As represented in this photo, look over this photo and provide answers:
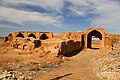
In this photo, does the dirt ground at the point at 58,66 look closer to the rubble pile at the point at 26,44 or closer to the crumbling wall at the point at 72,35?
the rubble pile at the point at 26,44

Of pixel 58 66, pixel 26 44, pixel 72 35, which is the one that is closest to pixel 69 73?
pixel 58 66

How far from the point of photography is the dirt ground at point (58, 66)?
13.0 metres

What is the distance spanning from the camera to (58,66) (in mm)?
17547

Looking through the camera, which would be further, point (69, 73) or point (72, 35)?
point (72, 35)

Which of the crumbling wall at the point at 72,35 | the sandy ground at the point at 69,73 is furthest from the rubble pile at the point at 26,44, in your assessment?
the sandy ground at the point at 69,73

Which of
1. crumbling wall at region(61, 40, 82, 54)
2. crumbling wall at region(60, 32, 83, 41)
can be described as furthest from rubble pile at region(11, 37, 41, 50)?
crumbling wall at region(60, 32, 83, 41)

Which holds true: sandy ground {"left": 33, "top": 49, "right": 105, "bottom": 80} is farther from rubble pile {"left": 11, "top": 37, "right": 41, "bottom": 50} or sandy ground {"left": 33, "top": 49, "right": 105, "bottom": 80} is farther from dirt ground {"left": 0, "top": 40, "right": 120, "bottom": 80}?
rubble pile {"left": 11, "top": 37, "right": 41, "bottom": 50}

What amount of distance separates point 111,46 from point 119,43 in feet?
5.74

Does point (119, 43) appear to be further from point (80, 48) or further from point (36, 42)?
point (36, 42)

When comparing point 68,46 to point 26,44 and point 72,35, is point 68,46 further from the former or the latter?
point 72,35

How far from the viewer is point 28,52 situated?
2525cm

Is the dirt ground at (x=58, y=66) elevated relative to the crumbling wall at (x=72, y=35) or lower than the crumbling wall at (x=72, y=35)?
lower

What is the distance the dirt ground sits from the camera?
13.0 m

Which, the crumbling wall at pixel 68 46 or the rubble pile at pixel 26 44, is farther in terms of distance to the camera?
the rubble pile at pixel 26 44
